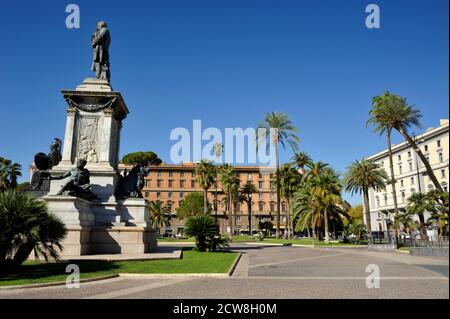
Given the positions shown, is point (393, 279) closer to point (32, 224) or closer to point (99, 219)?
point (32, 224)

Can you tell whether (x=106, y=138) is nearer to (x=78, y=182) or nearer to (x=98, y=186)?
(x=98, y=186)

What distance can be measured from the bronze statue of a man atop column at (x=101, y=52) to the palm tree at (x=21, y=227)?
38.9 feet

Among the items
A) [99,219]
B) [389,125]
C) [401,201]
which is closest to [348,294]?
[99,219]

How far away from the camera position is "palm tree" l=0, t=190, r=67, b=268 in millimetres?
9758

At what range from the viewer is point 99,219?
55.9ft

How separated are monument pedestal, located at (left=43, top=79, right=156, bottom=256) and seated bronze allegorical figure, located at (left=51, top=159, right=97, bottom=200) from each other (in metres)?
0.39

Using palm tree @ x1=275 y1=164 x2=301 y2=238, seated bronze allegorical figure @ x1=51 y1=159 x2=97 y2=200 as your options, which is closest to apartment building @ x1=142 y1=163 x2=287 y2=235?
palm tree @ x1=275 y1=164 x2=301 y2=238

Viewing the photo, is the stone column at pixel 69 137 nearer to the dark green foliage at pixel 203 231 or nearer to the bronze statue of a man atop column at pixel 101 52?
the bronze statue of a man atop column at pixel 101 52

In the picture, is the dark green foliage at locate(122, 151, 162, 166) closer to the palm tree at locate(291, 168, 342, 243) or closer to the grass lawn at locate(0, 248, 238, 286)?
the palm tree at locate(291, 168, 342, 243)

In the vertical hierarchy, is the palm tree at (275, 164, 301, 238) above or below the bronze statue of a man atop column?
below

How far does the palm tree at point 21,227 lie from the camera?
9758 mm

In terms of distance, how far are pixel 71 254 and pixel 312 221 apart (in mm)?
35155

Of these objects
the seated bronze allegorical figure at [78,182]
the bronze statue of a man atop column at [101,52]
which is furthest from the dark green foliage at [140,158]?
the seated bronze allegorical figure at [78,182]

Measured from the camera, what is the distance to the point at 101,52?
2089 centimetres
